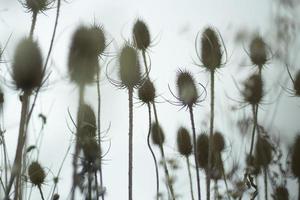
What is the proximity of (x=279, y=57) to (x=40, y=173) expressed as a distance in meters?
3.33

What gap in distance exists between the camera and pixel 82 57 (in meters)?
4.20

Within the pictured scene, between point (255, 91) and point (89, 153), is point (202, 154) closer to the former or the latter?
point (255, 91)

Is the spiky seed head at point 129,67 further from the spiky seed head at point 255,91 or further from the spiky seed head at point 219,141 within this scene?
the spiky seed head at point 219,141

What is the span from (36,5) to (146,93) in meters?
1.87

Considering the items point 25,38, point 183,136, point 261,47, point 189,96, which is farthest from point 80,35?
point 183,136

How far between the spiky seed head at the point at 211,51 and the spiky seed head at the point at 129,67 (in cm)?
100

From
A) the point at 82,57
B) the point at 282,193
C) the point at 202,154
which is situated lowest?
the point at 282,193

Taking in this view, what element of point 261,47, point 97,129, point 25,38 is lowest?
point 97,129

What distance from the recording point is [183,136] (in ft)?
23.1

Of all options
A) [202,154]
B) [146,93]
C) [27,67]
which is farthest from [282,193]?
[27,67]

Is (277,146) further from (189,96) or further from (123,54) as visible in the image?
(123,54)

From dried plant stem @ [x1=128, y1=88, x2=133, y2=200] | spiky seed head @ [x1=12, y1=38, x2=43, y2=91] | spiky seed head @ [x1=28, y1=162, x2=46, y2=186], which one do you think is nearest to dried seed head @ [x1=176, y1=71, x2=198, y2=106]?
dried plant stem @ [x1=128, y1=88, x2=133, y2=200]

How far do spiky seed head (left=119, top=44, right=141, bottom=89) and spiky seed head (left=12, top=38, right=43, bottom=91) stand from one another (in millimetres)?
1744

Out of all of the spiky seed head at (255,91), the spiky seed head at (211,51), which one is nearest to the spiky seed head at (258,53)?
the spiky seed head at (255,91)
